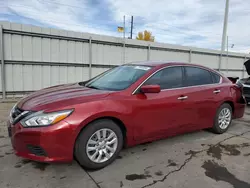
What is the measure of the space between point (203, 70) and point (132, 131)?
6.94 ft

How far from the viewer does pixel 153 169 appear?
279 cm

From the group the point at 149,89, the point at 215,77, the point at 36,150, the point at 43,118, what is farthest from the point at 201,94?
the point at 36,150

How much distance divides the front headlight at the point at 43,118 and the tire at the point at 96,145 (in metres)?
0.35

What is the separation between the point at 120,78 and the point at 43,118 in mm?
1511

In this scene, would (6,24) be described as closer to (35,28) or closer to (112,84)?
(35,28)

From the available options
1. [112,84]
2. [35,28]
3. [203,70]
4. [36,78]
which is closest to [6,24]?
[35,28]

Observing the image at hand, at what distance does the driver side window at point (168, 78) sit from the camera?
3.25 meters

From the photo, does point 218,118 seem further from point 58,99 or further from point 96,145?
point 58,99

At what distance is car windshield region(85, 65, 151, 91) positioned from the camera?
10.4 ft

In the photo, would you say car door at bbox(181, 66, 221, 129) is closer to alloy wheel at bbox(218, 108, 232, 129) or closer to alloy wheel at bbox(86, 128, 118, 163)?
alloy wheel at bbox(218, 108, 232, 129)

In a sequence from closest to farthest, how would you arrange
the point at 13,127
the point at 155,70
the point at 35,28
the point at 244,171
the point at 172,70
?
the point at 13,127 → the point at 244,171 → the point at 155,70 → the point at 172,70 → the point at 35,28

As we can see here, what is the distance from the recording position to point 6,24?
665 cm

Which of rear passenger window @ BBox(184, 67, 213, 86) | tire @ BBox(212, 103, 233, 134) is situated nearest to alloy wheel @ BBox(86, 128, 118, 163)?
rear passenger window @ BBox(184, 67, 213, 86)

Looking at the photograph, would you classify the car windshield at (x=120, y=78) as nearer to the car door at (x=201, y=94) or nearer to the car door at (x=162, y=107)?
the car door at (x=162, y=107)
